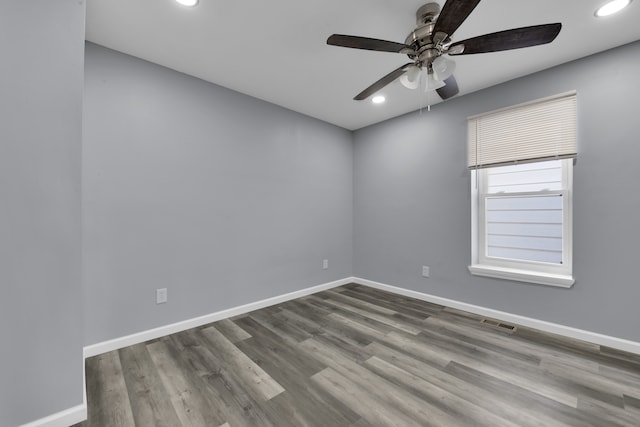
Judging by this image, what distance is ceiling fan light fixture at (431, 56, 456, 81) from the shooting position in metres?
1.68

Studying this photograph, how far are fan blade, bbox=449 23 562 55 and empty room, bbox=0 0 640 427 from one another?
0.02 m

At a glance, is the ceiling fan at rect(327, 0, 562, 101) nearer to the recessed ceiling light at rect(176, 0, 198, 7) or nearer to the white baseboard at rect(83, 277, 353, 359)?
the recessed ceiling light at rect(176, 0, 198, 7)

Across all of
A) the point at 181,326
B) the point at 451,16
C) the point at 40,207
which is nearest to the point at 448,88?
the point at 451,16

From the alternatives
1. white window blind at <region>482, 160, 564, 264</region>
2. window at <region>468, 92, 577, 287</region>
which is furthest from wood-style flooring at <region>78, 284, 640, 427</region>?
white window blind at <region>482, 160, 564, 264</region>

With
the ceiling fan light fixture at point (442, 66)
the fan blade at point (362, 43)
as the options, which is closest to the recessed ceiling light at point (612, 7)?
the ceiling fan light fixture at point (442, 66)

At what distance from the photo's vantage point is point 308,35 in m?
2.02

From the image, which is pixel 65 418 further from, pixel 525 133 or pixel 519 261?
pixel 525 133

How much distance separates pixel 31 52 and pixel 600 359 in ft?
14.0

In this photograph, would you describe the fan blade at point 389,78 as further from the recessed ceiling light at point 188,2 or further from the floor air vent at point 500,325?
the floor air vent at point 500,325

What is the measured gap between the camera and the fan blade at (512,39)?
1.33m

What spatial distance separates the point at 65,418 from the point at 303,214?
275 centimetres

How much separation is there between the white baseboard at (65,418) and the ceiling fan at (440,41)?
253 cm

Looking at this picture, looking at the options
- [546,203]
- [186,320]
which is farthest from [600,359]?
[186,320]

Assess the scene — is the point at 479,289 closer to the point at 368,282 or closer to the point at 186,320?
the point at 368,282
